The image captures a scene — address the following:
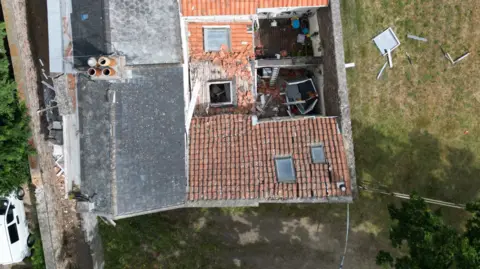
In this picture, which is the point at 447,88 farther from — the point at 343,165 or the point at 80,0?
the point at 80,0

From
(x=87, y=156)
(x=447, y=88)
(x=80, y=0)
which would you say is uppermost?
(x=80, y=0)

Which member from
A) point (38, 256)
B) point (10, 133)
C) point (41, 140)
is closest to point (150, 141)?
point (10, 133)

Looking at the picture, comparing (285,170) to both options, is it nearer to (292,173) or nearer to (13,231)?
(292,173)

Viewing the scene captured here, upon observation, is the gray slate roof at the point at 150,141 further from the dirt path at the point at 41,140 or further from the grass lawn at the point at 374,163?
the dirt path at the point at 41,140

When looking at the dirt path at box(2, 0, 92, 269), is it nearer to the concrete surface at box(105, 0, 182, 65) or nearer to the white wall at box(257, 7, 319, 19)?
the concrete surface at box(105, 0, 182, 65)

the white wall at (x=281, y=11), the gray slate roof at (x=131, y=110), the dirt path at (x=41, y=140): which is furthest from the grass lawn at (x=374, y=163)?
the gray slate roof at (x=131, y=110)

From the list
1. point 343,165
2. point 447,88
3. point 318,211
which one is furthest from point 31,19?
point 447,88
